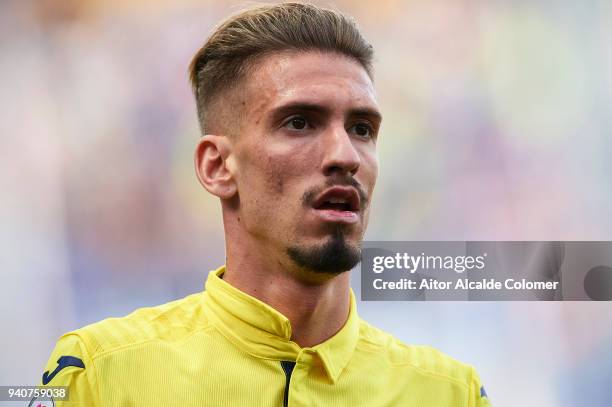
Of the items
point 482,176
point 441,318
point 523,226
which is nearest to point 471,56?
point 482,176

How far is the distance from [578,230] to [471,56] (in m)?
1.00

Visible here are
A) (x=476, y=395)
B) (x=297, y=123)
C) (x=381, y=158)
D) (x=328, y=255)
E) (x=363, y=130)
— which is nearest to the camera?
(x=328, y=255)

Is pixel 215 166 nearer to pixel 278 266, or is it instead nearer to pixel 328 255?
pixel 278 266

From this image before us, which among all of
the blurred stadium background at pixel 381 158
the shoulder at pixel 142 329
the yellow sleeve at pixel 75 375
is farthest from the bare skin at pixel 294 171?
the blurred stadium background at pixel 381 158

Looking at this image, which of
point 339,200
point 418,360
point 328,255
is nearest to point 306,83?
point 339,200

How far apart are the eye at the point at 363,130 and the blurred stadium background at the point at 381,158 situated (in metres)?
1.33

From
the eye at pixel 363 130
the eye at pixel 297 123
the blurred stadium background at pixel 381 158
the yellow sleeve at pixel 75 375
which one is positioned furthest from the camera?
the blurred stadium background at pixel 381 158

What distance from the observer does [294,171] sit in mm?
2250

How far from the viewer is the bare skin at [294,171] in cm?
224

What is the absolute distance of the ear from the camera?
2432mm

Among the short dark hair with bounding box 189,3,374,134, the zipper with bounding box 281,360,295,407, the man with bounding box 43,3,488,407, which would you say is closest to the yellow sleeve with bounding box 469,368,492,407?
the man with bounding box 43,3,488,407

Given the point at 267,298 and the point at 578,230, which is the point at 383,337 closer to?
the point at 267,298

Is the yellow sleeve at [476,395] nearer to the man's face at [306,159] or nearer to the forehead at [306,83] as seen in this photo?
the man's face at [306,159]

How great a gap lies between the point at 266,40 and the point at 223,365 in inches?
39.7
